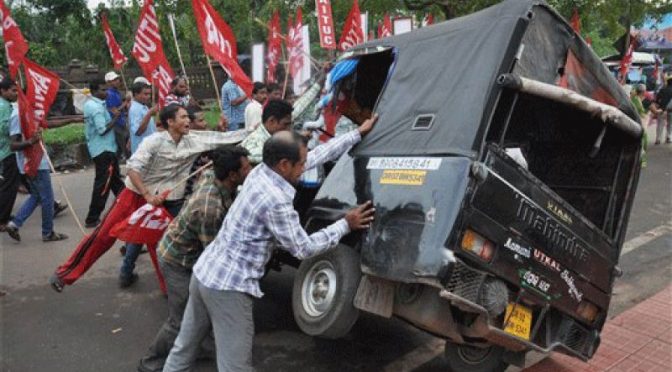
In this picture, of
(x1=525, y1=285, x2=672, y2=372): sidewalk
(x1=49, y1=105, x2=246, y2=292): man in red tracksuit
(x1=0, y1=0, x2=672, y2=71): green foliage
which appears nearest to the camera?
(x1=525, y1=285, x2=672, y2=372): sidewalk

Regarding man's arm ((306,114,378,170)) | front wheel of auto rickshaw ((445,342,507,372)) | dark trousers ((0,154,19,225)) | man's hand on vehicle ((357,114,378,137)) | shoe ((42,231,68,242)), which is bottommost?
shoe ((42,231,68,242))

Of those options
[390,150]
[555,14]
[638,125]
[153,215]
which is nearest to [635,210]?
[638,125]

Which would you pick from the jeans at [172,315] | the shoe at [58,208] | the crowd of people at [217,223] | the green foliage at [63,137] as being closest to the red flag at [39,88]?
the crowd of people at [217,223]

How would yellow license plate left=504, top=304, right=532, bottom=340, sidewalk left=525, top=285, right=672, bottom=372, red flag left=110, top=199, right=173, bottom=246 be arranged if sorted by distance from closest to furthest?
yellow license plate left=504, top=304, right=532, bottom=340
sidewalk left=525, top=285, right=672, bottom=372
red flag left=110, top=199, right=173, bottom=246

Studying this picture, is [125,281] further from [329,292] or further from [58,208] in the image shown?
[58,208]

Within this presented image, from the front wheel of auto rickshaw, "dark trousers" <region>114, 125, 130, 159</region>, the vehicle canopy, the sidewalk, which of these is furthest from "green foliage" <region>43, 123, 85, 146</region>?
the sidewalk

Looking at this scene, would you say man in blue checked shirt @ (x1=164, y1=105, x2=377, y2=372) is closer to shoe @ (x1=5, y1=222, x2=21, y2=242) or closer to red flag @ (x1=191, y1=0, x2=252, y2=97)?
red flag @ (x1=191, y1=0, x2=252, y2=97)

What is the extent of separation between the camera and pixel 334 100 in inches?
163

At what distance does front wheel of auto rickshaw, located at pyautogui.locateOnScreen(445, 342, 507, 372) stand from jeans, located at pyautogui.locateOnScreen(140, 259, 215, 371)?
1.69m

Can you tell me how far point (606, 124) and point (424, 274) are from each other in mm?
→ 1686

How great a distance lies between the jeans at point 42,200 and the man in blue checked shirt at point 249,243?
4.28 meters

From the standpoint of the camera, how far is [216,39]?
6.41m

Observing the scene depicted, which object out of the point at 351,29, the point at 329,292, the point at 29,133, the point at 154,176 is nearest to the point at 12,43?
the point at 29,133

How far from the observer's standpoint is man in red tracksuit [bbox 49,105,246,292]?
4.35 meters
